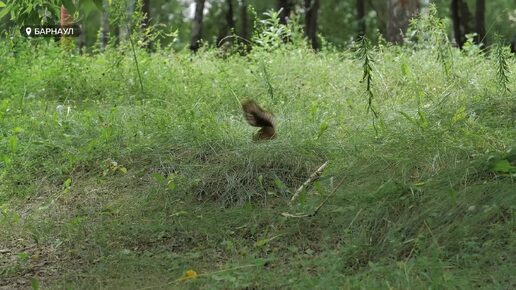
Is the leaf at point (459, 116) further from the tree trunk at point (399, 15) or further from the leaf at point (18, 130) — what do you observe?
the tree trunk at point (399, 15)

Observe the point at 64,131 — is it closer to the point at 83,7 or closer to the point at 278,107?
the point at 278,107

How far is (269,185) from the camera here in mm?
5477

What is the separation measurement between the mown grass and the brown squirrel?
0.39ft

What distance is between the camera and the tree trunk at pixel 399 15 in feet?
38.1

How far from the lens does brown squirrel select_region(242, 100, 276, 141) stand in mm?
6152

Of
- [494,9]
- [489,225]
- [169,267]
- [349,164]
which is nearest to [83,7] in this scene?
[169,267]

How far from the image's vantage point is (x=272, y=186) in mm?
5469

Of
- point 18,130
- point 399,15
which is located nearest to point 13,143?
point 18,130

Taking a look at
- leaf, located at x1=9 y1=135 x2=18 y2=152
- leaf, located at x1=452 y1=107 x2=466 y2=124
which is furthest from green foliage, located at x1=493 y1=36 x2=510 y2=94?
leaf, located at x1=9 y1=135 x2=18 y2=152

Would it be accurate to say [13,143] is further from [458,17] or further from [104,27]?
[458,17]

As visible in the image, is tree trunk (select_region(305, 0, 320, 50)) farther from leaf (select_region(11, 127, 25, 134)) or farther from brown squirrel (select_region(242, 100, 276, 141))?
brown squirrel (select_region(242, 100, 276, 141))

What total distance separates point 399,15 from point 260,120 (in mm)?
6203

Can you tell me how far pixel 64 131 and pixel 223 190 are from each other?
232cm

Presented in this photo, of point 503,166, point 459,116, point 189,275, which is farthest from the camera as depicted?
point 459,116
